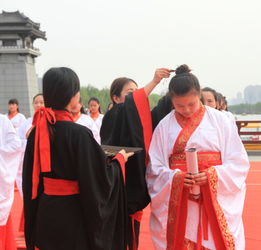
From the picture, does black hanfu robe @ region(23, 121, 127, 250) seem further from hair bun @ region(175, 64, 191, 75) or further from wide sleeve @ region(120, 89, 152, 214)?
hair bun @ region(175, 64, 191, 75)

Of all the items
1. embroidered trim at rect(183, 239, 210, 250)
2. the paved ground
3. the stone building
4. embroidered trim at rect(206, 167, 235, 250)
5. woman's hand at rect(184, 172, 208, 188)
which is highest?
the stone building

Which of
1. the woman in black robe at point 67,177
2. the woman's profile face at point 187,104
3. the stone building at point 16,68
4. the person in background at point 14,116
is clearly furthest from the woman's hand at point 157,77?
the stone building at point 16,68

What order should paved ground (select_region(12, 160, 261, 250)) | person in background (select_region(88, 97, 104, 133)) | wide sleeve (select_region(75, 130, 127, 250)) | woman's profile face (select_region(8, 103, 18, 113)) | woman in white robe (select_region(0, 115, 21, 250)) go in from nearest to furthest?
wide sleeve (select_region(75, 130, 127, 250)), woman in white robe (select_region(0, 115, 21, 250)), paved ground (select_region(12, 160, 261, 250)), person in background (select_region(88, 97, 104, 133)), woman's profile face (select_region(8, 103, 18, 113))

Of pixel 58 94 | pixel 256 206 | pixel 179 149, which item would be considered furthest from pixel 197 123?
pixel 256 206

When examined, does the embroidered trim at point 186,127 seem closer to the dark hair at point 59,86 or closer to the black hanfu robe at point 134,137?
the black hanfu robe at point 134,137

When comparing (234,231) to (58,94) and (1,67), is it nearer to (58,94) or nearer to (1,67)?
(58,94)

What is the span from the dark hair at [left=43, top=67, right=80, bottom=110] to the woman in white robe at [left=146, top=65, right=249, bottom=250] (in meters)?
0.65

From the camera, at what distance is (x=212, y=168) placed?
2.24 metres

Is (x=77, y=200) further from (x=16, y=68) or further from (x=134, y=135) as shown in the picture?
(x=16, y=68)

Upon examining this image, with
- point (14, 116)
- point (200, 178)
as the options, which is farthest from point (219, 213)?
point (14, 116)

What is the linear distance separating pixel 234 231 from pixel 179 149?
618 millimetres

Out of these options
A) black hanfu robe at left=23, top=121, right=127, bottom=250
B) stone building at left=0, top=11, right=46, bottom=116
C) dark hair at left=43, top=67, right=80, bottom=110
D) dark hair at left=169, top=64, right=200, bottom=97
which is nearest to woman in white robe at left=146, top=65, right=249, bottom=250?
dark hair at left=169, top=64, right=200, bottom=97

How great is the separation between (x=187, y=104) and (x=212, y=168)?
42 centimetres

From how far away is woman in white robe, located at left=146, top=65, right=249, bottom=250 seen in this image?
89.2 inches
